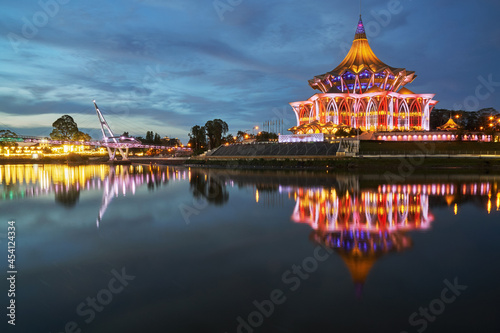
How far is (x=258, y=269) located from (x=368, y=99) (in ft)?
219

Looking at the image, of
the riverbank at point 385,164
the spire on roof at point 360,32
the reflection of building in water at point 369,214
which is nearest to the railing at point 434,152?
the riverbank at point 385,164

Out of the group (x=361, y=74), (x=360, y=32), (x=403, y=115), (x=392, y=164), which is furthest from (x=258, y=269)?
(x=360, y=32)

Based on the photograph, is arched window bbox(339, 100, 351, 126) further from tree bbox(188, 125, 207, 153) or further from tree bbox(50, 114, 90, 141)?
tree bbox(50, 114, 90, 141)

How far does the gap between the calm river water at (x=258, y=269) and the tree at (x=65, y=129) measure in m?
79.8

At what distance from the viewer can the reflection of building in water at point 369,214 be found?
9555 mm

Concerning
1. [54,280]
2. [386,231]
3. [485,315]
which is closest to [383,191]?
[386,231]

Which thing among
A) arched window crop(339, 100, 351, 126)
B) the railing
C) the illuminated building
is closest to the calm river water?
the railing

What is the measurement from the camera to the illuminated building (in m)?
69.1

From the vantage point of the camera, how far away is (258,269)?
8359mm

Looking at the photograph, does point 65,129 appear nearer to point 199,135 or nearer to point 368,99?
point 199,135

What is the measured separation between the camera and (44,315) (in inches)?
244

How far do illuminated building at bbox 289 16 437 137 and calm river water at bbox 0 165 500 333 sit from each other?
53.4 m

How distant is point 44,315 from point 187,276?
8.86ft

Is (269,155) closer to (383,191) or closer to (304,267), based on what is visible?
(383,191)
